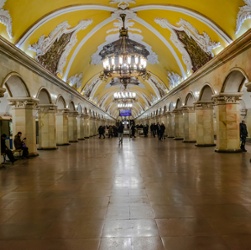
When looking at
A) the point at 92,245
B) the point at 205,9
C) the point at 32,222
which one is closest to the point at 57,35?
the point at 205,9

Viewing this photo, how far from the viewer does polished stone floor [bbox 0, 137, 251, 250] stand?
3.33 meters

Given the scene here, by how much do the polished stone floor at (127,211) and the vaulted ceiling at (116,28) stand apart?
585 cm

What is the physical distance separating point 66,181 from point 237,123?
881cm

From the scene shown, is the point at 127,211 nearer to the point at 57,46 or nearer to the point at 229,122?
the point at 229,122

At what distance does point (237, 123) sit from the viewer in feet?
42.0

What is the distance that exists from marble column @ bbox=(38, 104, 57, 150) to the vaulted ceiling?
2.13 meters

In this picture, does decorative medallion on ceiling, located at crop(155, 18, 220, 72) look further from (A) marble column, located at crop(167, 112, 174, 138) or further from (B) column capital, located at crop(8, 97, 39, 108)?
(A) marble column, located at crop(167, 112, 174, 138)

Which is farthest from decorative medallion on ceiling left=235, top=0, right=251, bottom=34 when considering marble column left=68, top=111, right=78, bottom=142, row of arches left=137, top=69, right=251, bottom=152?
marble column left=68, top=111, right=78, bottom=142

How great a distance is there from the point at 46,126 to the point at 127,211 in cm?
1241

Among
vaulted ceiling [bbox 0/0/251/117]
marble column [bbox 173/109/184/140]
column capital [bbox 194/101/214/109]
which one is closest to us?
vaulted ceiling [bbox 0/0/251/117]

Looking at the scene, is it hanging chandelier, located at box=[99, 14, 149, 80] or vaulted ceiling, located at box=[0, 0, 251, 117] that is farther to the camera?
hanging chandelier, located at box=[99, 14, 149, 80]

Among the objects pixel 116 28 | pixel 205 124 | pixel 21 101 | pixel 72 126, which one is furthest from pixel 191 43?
pixel 72 126

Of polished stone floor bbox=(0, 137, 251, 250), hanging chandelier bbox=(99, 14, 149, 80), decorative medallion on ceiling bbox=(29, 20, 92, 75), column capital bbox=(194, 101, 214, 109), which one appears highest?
decorative medallion on ceiling bbox=(29, 20, 92, 75)

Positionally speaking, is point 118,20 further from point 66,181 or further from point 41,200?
point 41,200
